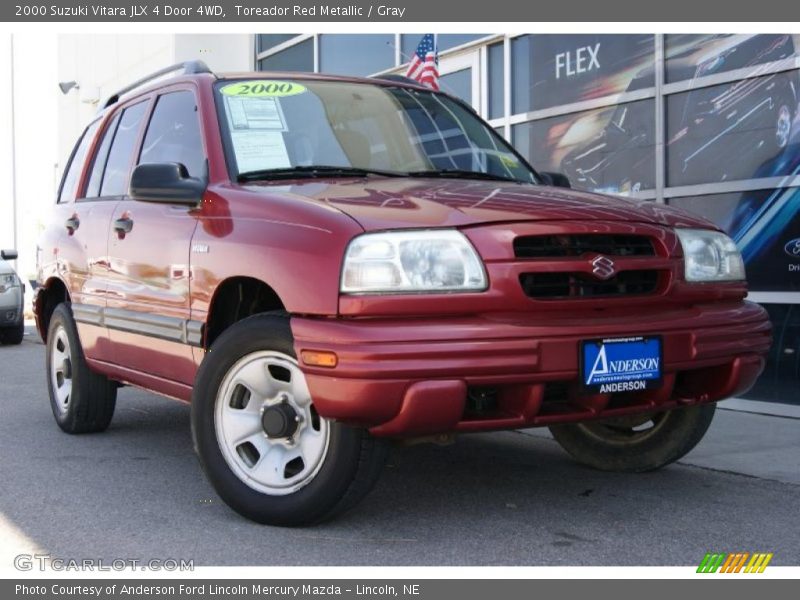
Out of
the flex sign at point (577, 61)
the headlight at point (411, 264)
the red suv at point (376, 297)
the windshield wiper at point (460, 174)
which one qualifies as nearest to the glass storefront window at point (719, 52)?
the flex sign at point (577, 61)

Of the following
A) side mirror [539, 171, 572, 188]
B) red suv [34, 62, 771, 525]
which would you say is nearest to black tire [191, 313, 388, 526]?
red suv [34, 62, 771, 525]

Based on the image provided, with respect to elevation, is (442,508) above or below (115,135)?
below

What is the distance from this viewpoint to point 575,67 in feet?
28.3

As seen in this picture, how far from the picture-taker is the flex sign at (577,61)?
8.41 m

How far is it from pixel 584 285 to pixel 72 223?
127 inches

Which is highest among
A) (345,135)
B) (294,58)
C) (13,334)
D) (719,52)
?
(294,58)

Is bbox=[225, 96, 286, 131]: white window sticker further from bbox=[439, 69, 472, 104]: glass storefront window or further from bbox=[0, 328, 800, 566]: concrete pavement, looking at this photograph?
bbox=[439, 69, 472, 104]: glass storefront window

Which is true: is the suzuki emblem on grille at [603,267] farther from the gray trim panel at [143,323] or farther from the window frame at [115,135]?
the window frame at [115,135]

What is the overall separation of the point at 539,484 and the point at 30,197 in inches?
991

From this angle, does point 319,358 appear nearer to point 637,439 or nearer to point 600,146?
point 637,439

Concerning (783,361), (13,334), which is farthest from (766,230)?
(13,334)

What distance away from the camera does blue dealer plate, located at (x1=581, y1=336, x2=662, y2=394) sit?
3500 mm
